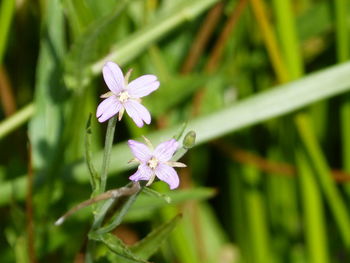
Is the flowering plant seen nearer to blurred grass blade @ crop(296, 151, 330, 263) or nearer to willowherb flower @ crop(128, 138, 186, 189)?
willowherb flower @ crop(128, 138, 186, 189)

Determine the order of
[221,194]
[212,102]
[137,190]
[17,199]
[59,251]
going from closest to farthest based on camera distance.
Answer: [137,190]
[17,199]
[59,251]
[212,102]
[221,194]

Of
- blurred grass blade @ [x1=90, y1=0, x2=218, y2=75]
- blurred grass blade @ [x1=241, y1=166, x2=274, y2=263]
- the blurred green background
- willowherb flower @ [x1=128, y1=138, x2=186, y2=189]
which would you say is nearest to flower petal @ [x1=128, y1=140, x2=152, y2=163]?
willowherb flower @ [x1=128, y1=138, x2=186, y2=189]

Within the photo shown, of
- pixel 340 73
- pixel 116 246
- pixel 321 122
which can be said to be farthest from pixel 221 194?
pixel 116 246

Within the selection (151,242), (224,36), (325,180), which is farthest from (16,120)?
(325,180)

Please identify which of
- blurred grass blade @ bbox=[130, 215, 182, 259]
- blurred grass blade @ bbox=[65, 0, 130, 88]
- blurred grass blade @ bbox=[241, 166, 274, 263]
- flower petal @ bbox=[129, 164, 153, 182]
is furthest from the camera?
blurred grass blade @ bbox=[241, 166, 274, 263]

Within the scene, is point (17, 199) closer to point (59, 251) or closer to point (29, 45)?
point (59, 251)
